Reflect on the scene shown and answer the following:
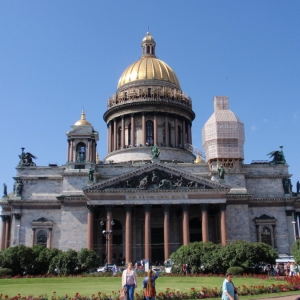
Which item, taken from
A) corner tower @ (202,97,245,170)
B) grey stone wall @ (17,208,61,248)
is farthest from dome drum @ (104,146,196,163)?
grey stone wall @ (17,208,61,248)

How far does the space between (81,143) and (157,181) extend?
13.6m

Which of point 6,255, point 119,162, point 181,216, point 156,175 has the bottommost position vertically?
point 6,255

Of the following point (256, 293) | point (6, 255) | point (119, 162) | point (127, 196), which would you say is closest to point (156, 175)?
point (127, 196)

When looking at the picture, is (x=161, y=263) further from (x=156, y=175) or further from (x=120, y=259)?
(x=156, y=175)

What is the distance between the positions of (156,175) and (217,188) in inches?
307

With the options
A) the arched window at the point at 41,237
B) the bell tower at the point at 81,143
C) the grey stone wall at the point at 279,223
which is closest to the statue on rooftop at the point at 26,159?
the bell tower at the point at 81,143

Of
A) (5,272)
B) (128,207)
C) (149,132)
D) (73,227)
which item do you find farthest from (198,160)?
(5,272)

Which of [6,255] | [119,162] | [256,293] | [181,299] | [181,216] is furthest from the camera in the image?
[119,162]

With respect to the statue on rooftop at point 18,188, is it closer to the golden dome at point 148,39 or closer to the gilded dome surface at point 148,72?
the gilded dome surface at point 148,72

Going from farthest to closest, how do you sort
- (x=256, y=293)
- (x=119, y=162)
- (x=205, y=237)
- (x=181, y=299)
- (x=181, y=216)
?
(x=119, y=162)
(x=181, y=216)
(x=205, y=237)
(x=256, y=293)
(x=181, y=299)

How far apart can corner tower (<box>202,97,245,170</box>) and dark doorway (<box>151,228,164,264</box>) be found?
1162 cm

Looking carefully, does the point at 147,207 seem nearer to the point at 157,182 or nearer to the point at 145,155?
the point at 157,182

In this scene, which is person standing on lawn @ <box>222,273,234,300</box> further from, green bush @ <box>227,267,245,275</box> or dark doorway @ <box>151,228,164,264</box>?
dark doorway @ <box>151,228,164,264</box>

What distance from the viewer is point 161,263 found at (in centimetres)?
5794
